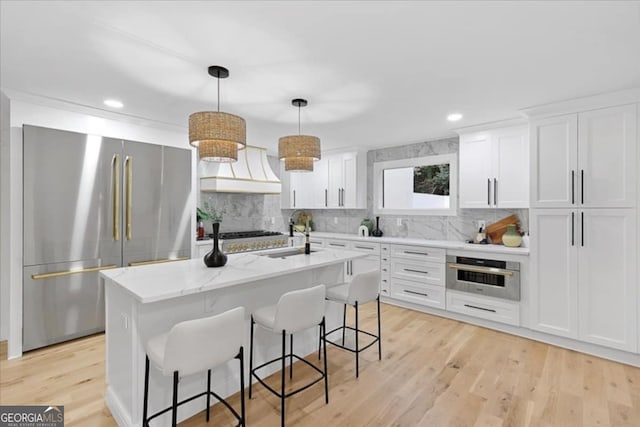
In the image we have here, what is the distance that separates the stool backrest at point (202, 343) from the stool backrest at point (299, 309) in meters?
0.32

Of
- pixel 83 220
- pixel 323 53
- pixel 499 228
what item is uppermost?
pixel 323 53

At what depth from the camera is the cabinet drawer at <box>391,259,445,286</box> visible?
4.00 m

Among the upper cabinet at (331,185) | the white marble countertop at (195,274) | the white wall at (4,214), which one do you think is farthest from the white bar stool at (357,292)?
the white wall at (4,214)

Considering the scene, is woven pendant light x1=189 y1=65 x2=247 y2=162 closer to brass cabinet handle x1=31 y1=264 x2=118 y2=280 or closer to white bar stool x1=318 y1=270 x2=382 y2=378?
white bar stool x1=318 y1=270 x2=382 y2=378

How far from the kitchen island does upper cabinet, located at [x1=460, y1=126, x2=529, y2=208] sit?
248cm

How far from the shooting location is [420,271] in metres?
4.17

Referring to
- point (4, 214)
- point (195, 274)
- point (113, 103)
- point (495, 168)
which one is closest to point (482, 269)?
point (495, 168)

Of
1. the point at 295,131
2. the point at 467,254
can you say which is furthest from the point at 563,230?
the point at 295,131

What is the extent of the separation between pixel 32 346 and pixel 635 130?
583 centimetres

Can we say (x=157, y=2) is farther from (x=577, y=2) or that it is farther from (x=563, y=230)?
(x=563, y=230)

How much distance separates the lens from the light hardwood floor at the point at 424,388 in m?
2.06

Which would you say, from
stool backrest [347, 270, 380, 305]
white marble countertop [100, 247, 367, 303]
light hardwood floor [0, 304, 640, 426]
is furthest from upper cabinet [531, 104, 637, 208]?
white marble countertop [100, 247, 367, 303]

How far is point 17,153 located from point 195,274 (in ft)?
7.45

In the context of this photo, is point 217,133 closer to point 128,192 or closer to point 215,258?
point 215,258
